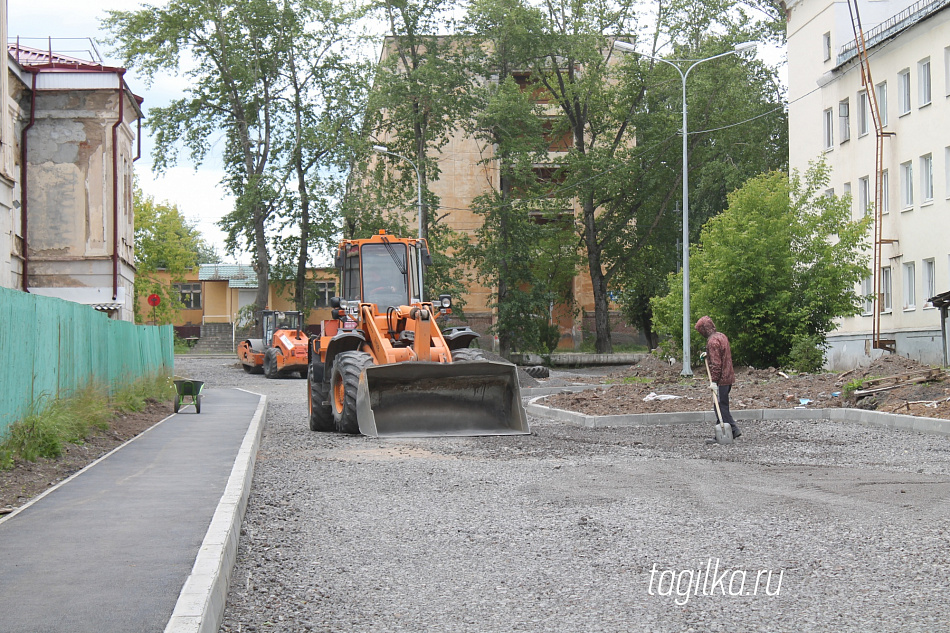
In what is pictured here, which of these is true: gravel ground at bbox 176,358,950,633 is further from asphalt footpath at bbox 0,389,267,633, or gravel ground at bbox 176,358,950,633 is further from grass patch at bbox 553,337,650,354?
grass patch at bbox 553,337,650,354

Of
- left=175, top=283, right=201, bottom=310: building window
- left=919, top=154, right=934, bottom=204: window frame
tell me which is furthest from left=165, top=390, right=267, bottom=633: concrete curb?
left=175, top=283, right=201, bottom=310: building window

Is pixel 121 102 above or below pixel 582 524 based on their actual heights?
above

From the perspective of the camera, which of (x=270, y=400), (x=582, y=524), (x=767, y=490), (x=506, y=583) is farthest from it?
(x=270, y=400)

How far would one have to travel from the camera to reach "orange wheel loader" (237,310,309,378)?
37.2 m

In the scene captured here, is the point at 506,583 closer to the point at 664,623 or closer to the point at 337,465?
the point at 664,623

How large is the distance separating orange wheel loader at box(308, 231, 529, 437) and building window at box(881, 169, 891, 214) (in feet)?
75.9

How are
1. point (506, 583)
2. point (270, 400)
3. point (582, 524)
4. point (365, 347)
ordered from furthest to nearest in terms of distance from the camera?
point (270, 400) < point (365, 347) < point (582, 524) < point (506, 583)

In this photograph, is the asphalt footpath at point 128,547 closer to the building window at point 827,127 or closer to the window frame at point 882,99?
the window frame at point 882,99

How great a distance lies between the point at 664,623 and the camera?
5.44 m

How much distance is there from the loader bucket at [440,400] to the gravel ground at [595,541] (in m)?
1.64

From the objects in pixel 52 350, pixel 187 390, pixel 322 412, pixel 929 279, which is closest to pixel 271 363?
pixel 187 390

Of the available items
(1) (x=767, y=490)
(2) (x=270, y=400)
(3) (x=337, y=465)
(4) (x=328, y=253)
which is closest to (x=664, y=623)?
(1) (x=767, y=490)

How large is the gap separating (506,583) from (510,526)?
1889 millimetres

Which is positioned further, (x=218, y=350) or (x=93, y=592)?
(x=218, y=350)
